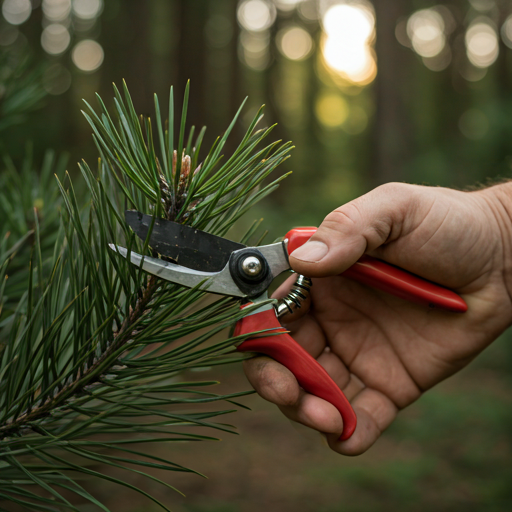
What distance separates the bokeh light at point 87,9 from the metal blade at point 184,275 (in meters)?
11.7

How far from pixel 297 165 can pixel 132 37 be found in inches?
352

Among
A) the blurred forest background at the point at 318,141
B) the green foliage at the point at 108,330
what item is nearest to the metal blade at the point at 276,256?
the green foliage at the point at 108,330

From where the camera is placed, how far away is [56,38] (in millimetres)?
9539

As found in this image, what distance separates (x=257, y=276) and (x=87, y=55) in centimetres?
1248

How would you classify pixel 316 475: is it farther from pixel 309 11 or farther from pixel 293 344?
pixel 309 11

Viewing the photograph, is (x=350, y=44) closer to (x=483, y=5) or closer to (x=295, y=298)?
(x=483, y=5)

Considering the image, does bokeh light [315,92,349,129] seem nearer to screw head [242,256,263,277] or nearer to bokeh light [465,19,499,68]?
bokeh light [465,19,499,68]

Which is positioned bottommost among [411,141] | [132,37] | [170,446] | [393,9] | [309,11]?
[170,446]

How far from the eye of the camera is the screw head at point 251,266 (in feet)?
2.83

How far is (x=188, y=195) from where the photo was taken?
68 centimetres

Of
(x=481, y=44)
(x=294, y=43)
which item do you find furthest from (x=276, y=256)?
(x=294, y=43)

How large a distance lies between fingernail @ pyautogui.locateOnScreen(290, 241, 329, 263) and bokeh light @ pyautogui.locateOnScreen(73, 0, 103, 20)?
11623 millimetres

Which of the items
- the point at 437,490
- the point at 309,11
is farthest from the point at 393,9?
the point at 309,11

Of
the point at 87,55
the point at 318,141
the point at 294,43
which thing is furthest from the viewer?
the point at 294,43
